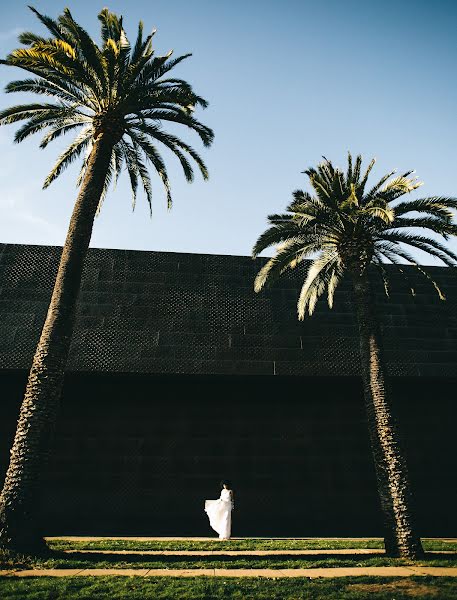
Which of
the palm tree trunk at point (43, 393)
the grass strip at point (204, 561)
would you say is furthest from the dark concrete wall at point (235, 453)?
the grass strip at point (204, 561)

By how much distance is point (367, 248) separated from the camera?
36.8 feet

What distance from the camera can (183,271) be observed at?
14.1 meters

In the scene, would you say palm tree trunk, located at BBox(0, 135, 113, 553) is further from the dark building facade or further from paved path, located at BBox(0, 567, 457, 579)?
the dark building facade

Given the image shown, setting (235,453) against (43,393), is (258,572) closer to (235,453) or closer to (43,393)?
(43,393)

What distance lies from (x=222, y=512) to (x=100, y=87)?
41.8 feet

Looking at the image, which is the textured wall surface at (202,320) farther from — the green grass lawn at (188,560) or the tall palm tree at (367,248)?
the green grass lawn at (188,560)

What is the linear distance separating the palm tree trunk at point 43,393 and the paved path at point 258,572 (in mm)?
1171

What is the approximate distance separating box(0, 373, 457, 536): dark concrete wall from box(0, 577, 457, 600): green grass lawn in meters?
7.03

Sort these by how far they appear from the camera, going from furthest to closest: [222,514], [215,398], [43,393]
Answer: [215,398]
[222,514]
[43,393]

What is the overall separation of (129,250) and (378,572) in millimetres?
11868

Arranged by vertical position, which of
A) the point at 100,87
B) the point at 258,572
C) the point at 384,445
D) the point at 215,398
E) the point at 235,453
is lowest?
the point at 258,572

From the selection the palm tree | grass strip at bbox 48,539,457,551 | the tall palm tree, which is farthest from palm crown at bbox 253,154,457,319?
grass strip at bbox 48,539,457,551

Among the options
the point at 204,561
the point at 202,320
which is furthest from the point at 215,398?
the point at 204,561

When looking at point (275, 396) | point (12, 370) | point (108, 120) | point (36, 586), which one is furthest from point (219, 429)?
point (108, 120)
